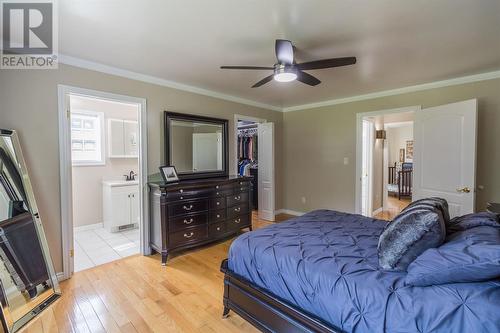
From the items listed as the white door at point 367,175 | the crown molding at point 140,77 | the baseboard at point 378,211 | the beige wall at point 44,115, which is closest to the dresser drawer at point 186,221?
the beige wall at point 44,115

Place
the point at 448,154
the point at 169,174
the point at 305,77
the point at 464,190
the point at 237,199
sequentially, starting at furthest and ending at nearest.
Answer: the point at 237,199, the point at 169,174, the point at 448,154, the point at 464,190, the point at 305,77

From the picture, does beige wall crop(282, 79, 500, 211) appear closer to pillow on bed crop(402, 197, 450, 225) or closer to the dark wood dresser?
the dark wood dresser

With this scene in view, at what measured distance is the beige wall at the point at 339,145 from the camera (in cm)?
326

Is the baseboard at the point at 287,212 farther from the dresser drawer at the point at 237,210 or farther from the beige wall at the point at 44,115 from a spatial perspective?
the beige wall at the point at 44,115

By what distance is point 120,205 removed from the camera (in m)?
4.23

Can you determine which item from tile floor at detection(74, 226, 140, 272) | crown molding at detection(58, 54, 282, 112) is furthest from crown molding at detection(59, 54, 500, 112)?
tile floor at detection(74, 226, 140, 272)

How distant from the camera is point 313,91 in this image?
4.11 m

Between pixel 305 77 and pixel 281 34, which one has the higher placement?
pixel 281 34

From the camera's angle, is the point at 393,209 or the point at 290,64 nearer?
the point at 290,64

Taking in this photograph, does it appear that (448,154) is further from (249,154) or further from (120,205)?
(120,205)

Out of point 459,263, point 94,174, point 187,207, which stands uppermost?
point 94,174

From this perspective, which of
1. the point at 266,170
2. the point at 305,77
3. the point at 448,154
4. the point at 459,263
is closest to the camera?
the point at 459,263

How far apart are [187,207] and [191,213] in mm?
110

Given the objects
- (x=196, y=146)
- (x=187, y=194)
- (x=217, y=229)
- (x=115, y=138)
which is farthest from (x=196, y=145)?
(x=115, y=138)
